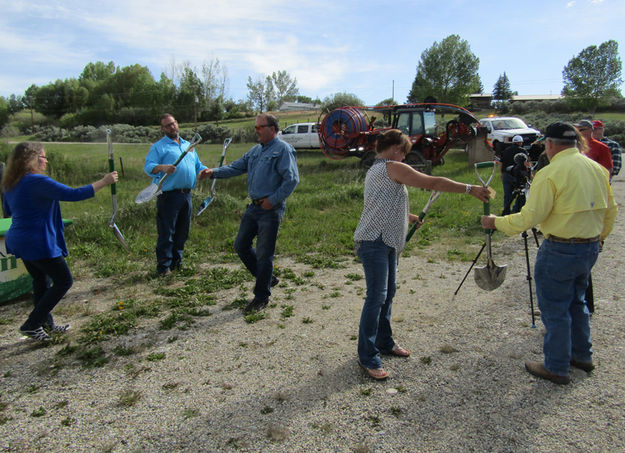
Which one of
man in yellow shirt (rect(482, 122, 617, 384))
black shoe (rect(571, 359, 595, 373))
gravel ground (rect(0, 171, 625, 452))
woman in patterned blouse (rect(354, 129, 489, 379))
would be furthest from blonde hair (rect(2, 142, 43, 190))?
black shoe (rect(571, 359, 595, 373))

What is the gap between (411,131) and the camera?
15.6 metres

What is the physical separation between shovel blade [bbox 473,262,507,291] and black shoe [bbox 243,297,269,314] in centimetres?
232

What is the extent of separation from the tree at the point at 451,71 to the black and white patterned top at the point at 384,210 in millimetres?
57802

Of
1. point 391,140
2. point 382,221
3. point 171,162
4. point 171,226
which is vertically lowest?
point 171,226

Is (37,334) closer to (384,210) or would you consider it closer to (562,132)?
(384,210)

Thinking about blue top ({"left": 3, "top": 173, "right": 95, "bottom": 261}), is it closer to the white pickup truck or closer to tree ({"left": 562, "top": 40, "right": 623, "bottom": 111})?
the white pickup truck

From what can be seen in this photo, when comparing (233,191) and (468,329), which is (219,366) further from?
(233,191)

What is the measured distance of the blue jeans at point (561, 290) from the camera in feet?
10.2

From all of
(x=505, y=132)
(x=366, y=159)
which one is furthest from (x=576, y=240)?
(x=505, y=132)

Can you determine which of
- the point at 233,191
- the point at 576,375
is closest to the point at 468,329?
the point at 576,375

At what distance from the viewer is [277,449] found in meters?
2.66

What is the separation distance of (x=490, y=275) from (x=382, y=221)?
1.47 meters

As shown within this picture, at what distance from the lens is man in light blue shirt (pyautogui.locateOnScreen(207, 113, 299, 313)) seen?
461 centimetres

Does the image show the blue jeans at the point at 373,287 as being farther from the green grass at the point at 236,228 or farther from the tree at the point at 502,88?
the tree at the point at 502,88
